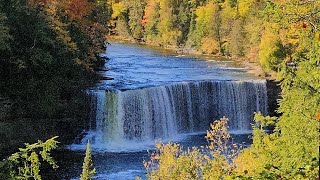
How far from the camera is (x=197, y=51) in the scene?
4725 centimetres

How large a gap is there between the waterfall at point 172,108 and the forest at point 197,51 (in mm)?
1429

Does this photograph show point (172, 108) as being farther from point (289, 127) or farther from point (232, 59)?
point (289, 127)

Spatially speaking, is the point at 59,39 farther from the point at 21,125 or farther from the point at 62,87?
the point at 21,125

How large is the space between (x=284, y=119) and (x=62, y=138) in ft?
48.6

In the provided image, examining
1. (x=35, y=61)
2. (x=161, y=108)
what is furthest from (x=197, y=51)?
(x=35, y=61)

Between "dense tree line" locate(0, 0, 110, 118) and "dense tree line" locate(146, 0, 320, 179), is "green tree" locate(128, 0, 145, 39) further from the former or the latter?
"dense tree line" locate(146, 0, 320, 179)

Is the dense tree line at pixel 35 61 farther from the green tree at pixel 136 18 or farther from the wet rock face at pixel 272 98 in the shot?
the green tree at pixel 136 18

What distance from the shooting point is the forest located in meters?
6.86

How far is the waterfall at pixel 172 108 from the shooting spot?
23.5 m

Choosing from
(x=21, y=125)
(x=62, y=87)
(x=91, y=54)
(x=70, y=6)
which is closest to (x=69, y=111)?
(x=62, y=87)

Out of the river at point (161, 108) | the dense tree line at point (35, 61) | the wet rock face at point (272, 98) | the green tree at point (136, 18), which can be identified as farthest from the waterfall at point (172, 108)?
the green tree at point (136, 18)

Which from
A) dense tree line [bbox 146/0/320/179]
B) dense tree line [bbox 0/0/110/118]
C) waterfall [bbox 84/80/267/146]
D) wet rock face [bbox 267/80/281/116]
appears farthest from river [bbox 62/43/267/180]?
dense tree line [bbox 146/0/320/179]

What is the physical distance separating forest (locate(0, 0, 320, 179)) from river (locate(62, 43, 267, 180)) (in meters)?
1.22

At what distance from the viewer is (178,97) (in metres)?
25.7
